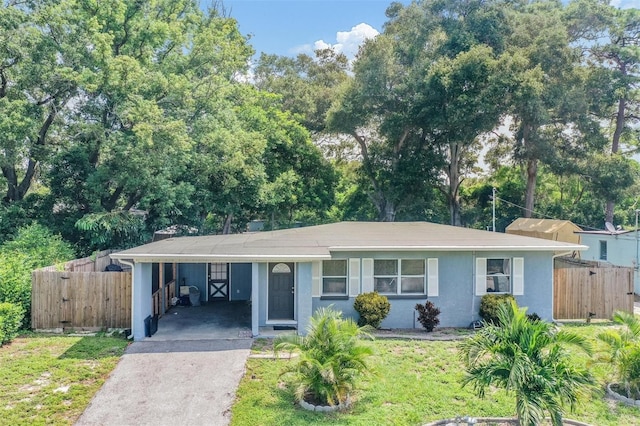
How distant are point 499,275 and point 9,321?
44.2 ft

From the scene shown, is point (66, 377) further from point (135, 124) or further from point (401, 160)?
point (401, 160)

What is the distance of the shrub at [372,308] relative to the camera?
40.1 feet

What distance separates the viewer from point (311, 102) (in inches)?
1350

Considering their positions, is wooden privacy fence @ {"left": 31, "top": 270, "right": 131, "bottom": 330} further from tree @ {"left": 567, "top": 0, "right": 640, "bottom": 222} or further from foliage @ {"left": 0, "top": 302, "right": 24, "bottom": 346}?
tree @ {"left": 567, "top": 0, "right": 640, "bottom": 222}

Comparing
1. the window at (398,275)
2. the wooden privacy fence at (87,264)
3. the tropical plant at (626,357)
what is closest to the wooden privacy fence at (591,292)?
the window at (398,275)

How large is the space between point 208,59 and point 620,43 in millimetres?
28466

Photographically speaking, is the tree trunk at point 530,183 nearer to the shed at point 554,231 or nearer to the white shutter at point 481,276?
the shed at point 554,231

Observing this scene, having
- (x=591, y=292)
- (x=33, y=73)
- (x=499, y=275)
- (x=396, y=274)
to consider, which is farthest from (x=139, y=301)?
(x=591, y=292)

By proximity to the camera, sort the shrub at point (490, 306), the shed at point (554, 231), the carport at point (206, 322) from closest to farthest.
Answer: the carport at point (206, 322), the shrub at point (490, 306), the shed at point (554, 231)

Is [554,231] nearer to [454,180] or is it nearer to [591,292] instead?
[454,180]

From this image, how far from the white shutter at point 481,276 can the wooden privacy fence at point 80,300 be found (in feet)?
33.3

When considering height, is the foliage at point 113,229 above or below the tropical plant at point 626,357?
above

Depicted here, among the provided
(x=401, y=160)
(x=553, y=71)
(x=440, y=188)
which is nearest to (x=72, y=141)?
(x=401, y=160)

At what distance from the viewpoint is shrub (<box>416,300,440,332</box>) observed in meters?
12.4
